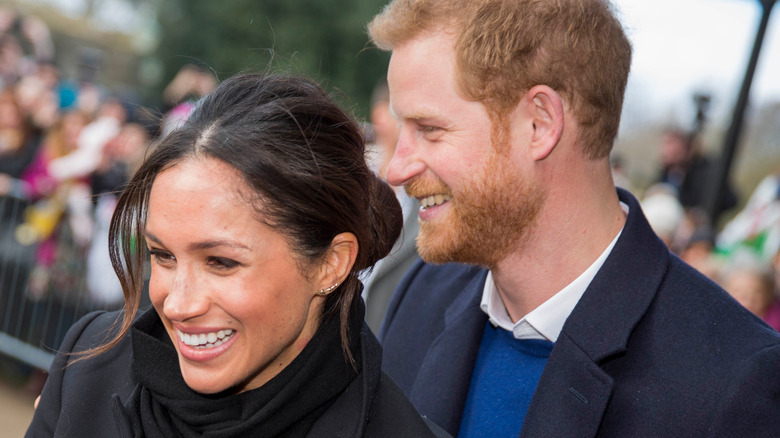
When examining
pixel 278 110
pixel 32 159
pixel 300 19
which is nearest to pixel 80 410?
pixel 278 110

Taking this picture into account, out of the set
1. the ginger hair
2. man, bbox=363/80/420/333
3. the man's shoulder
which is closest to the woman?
the ginger hair

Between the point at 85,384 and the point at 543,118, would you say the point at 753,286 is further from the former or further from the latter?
the point at 85,384

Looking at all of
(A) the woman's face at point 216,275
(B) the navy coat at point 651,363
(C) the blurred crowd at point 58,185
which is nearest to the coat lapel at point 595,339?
(B) the navy coat at point 651,363

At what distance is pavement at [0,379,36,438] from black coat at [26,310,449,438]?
13.4 feet

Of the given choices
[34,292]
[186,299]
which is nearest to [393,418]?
[186,299]

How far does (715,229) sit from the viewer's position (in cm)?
707

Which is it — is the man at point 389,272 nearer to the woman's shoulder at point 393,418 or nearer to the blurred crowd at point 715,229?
the woman's shoulder at point 393,418

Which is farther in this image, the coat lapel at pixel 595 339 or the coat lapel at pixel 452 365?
the coat lapel at pixel 452 365

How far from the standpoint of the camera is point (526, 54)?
249 cm

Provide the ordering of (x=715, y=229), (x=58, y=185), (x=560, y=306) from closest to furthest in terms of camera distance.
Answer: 1. (x=560, y=306)
2. (x=58, y=185)
3. (x=715, y=229)

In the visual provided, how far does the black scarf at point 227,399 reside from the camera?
6.85ft

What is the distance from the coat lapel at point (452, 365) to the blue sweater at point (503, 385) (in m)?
0.04

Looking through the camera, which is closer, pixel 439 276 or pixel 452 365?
pixel 452 365

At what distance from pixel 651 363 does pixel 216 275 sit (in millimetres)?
1165
